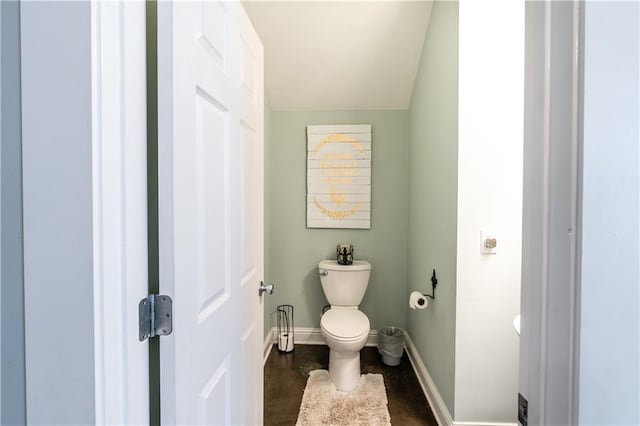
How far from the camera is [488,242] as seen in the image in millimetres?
1520

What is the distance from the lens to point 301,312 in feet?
9.07

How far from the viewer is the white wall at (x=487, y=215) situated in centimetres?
149

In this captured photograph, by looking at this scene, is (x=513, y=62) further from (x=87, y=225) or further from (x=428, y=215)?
(x=87, y=225)

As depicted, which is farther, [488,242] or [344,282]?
[344,282]

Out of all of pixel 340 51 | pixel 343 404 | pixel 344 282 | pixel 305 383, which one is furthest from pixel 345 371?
pixel 340 51

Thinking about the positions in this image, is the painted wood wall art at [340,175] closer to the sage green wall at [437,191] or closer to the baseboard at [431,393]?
the sage green wall at [437,191]

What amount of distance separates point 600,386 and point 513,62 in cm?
151

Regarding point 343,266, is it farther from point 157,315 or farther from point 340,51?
point 157,315

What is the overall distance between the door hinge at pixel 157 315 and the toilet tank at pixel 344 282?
1911 millimetres

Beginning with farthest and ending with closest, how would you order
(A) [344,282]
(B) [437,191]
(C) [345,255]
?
1. (C) [345,255]
2. (A) [344,282]
3. (B) [437,191]

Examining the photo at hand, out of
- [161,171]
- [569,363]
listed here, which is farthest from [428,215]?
[161,171]

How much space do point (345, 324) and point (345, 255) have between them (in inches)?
25.8

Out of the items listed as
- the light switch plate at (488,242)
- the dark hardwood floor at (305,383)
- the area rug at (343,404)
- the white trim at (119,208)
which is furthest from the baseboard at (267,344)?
the white trim at (119,208)

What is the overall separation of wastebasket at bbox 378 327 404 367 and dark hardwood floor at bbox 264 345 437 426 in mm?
54
